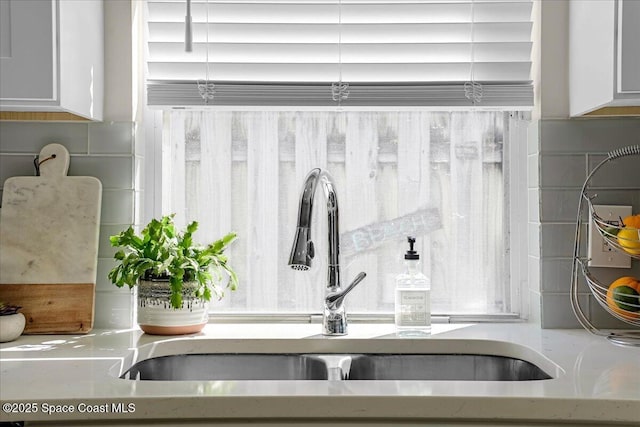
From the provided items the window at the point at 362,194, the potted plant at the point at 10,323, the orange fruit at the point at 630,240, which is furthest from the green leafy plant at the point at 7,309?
the orange fruit at the point at 630,240

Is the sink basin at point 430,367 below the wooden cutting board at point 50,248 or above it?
below

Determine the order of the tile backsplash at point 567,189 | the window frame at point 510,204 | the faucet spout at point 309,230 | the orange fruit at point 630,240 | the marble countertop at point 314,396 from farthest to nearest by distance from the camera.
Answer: the window frame at point 510,204, the tile backsplash at point 567,189, the faucet spout at point 309,230, the orange fruit at point 630,240, the marble countertop at point 314,396

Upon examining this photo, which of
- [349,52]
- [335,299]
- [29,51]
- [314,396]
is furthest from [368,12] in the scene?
[314,396]

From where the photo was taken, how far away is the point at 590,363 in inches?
59.0

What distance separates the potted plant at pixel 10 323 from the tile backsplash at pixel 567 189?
131 centimetres

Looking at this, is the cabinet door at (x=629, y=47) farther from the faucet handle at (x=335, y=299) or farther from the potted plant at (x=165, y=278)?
the potted plant at (x=165, y=278)

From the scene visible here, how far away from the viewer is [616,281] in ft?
5.78

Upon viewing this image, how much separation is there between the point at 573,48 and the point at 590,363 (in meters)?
0.83

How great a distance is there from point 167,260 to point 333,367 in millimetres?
471

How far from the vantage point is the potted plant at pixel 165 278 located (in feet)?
5.79

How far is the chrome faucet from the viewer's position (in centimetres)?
178

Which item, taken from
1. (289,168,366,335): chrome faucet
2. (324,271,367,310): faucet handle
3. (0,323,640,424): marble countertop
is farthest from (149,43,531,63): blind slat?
(0,323,640,424): marble countertop

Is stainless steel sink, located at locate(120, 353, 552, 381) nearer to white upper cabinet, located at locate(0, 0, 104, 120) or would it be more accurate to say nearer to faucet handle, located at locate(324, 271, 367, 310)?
faucet handle, located at locate(324, 271, 367, 310)

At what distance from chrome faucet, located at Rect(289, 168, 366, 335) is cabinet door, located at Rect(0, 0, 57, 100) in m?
0.64
